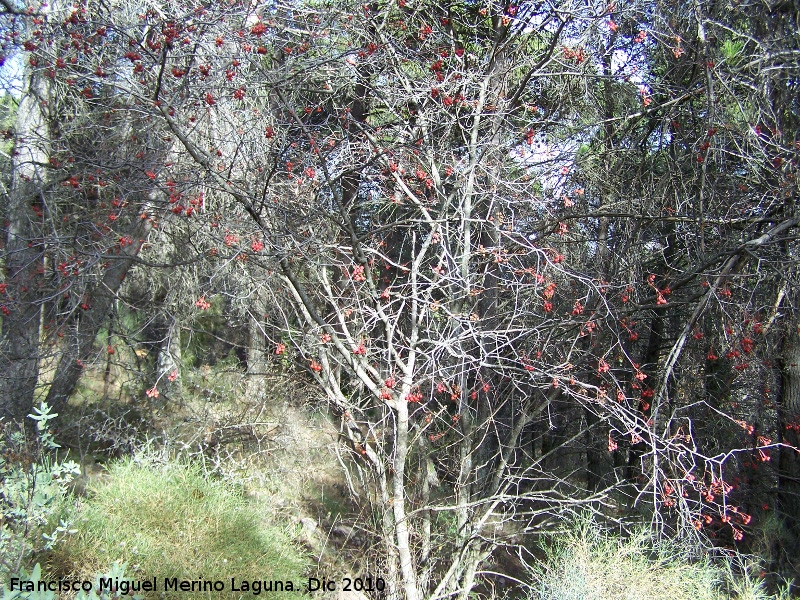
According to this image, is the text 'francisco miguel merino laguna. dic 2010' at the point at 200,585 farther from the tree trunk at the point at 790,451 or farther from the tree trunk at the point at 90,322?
the tree trunk at the point at 790,451

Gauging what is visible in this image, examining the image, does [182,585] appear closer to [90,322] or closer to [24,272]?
[90,322]

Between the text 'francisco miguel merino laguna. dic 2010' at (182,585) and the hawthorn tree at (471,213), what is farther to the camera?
the hawthorn tree at (471,213)

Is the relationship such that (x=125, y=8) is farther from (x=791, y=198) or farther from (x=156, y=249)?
(x=791, y=198)

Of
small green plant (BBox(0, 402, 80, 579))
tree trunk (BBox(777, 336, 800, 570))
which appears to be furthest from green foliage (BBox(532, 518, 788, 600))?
small green plant (BBox(0, 402, 80, 579))

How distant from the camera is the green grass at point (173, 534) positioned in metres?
3.67

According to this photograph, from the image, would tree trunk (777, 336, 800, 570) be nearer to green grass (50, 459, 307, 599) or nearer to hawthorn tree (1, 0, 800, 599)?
hawthorn tree (1, 0, 800, 599)

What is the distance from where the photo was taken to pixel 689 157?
469 centimetres

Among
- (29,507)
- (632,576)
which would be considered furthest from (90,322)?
(632,576)

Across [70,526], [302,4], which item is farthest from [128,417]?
[302,4]

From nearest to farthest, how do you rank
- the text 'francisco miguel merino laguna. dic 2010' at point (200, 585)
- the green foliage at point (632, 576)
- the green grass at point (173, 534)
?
the text 'francisco miguel merino laguna. dic 2010' at point (200, 585) → the green grass at point (173, 534) → the green foliage at point (632, 576)

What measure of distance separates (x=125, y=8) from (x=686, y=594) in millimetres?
5868

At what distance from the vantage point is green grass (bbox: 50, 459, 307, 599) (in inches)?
145

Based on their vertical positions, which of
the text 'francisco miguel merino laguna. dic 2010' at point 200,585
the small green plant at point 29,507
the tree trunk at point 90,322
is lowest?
the text 'francisco miguel merino laguna. dic 2010' at point 200,585

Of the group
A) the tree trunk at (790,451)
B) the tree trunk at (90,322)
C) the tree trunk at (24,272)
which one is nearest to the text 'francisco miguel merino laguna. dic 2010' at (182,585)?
the tree trunk at (24,272)
